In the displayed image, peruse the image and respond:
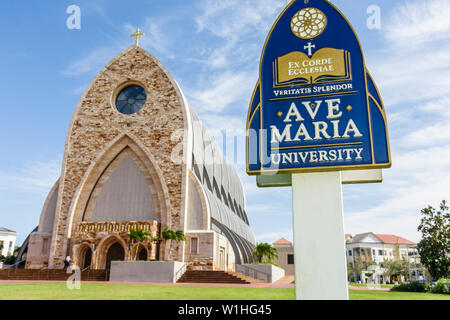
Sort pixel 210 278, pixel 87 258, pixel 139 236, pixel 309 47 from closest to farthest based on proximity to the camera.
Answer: pixel 309 47, pixel 210 278, pixel 139 236, pixel 87 258

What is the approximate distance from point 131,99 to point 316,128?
31053 mm

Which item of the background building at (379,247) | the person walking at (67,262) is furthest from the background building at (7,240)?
the background building at (379,247)

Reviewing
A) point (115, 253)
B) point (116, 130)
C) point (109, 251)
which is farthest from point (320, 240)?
point (116, 130)

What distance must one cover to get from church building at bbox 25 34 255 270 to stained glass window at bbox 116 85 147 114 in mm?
104

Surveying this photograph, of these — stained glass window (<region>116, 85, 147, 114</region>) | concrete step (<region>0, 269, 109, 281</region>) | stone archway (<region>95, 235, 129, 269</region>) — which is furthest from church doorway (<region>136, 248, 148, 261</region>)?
stained glass window (<region>116, 85, 147, 114</region>)

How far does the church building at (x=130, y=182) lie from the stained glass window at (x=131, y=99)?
0.10 metres

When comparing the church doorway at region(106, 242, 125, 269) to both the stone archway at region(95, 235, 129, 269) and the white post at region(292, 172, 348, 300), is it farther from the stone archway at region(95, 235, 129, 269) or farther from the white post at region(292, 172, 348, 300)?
the white post at region(292, 172, 348, 300)

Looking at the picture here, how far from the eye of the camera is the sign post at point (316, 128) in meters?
8.28

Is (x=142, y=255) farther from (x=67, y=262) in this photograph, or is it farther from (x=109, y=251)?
(x=67, y=262)

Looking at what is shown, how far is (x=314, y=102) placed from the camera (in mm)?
9383

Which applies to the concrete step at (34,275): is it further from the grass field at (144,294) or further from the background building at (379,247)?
the background building at (379,247)

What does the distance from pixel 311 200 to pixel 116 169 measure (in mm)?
30102

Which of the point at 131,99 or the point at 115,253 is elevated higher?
the point at 131,99

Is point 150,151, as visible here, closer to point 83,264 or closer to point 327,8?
point 83,264
